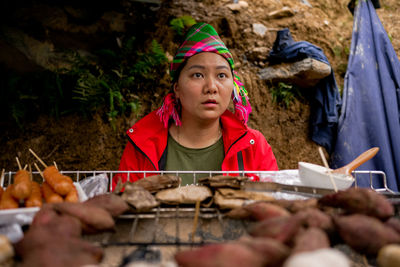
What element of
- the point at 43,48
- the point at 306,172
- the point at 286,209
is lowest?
the point at 286,209

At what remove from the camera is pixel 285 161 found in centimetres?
606

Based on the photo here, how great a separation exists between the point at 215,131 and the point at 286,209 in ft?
6.94

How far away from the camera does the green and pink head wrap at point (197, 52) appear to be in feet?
10.1

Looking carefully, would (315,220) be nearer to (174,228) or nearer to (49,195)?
(174,228)

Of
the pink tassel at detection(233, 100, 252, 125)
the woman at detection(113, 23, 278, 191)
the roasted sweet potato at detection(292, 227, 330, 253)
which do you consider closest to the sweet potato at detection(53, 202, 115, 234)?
the roasted sweet potato at detection(292, 227, 330, 253)

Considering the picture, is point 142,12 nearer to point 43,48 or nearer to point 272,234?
point 43,48

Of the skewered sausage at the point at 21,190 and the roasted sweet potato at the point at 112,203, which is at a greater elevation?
the skewered sausage at the point at 21,190

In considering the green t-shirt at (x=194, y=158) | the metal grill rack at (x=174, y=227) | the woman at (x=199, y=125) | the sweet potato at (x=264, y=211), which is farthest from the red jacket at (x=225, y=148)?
the sweet potato at (x=264, y=211)

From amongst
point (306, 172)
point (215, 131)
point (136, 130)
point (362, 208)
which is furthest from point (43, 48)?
point (362, 208)

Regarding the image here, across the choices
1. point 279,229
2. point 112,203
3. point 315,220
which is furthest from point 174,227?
point 315,220

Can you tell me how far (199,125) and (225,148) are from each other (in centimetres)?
46

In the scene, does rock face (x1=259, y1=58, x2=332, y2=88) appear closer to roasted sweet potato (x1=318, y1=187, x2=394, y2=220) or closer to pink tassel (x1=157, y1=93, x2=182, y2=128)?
pink tassel (x1=157, y1=93, x2=182, y2=128)

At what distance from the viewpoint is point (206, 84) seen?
293 cm

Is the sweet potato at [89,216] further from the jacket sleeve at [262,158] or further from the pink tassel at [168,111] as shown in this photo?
the jacket sleeve at [262,158]
